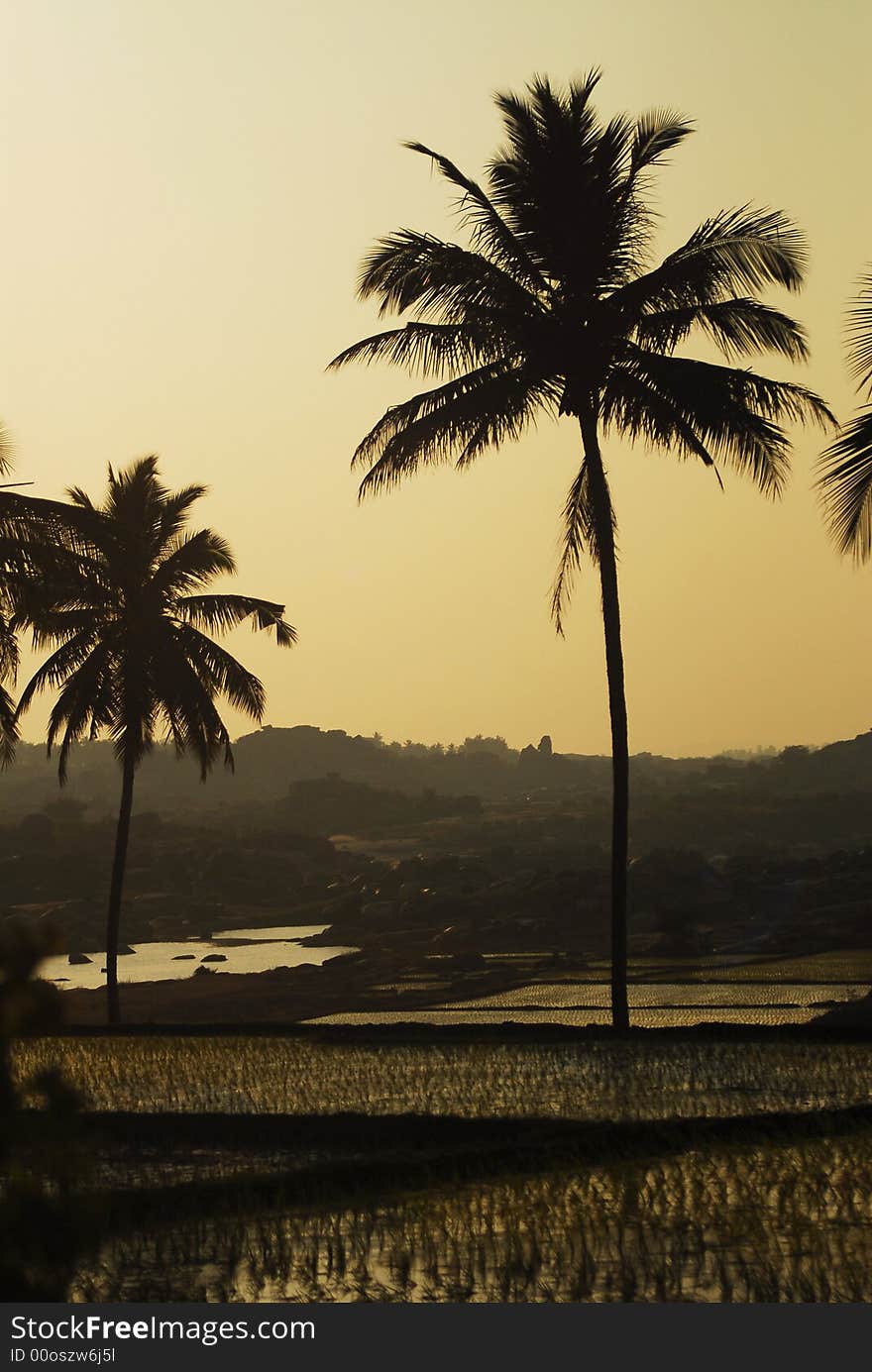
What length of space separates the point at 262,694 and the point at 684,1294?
64.7 ft

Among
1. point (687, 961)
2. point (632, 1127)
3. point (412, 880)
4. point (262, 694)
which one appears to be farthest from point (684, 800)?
point (632, 1127)

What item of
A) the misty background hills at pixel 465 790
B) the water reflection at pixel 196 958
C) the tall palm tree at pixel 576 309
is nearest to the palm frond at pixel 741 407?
the tall palm tree at pixel 576 309

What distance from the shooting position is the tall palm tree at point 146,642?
25266mm

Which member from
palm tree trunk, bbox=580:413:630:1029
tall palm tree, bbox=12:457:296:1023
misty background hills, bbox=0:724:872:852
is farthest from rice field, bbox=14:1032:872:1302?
misty background hills, bbox=0:724:872:852

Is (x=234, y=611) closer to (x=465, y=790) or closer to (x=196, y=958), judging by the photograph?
(x=196, y=958)

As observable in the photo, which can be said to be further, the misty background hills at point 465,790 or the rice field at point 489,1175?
the misty background hills at point 465,790

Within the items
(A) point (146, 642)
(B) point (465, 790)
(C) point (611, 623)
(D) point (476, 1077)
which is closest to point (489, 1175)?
(D) point (476, 1077)

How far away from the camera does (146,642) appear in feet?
84.1

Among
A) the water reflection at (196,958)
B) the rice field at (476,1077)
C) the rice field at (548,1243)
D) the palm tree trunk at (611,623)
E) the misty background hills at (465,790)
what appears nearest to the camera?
the rice field at (548,1243)

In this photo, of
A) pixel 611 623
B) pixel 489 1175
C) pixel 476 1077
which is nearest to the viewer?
pixel 489 1175

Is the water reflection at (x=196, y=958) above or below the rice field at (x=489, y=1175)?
below

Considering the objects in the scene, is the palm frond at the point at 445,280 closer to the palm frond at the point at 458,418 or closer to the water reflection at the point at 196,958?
the palm frond at the point at 458,418

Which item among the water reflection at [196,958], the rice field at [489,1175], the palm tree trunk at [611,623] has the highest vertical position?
the palm tree trunk at [611,623]

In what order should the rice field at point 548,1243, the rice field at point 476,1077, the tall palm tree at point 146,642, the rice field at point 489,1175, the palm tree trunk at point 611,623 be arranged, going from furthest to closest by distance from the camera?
1. the tall palm tree at point 146,642
2. the palm tree trunk at point 611,623
3. the rice field at point 476,1077
4. the rice field at point 489,1175
5. the rice field at point 548,1243
